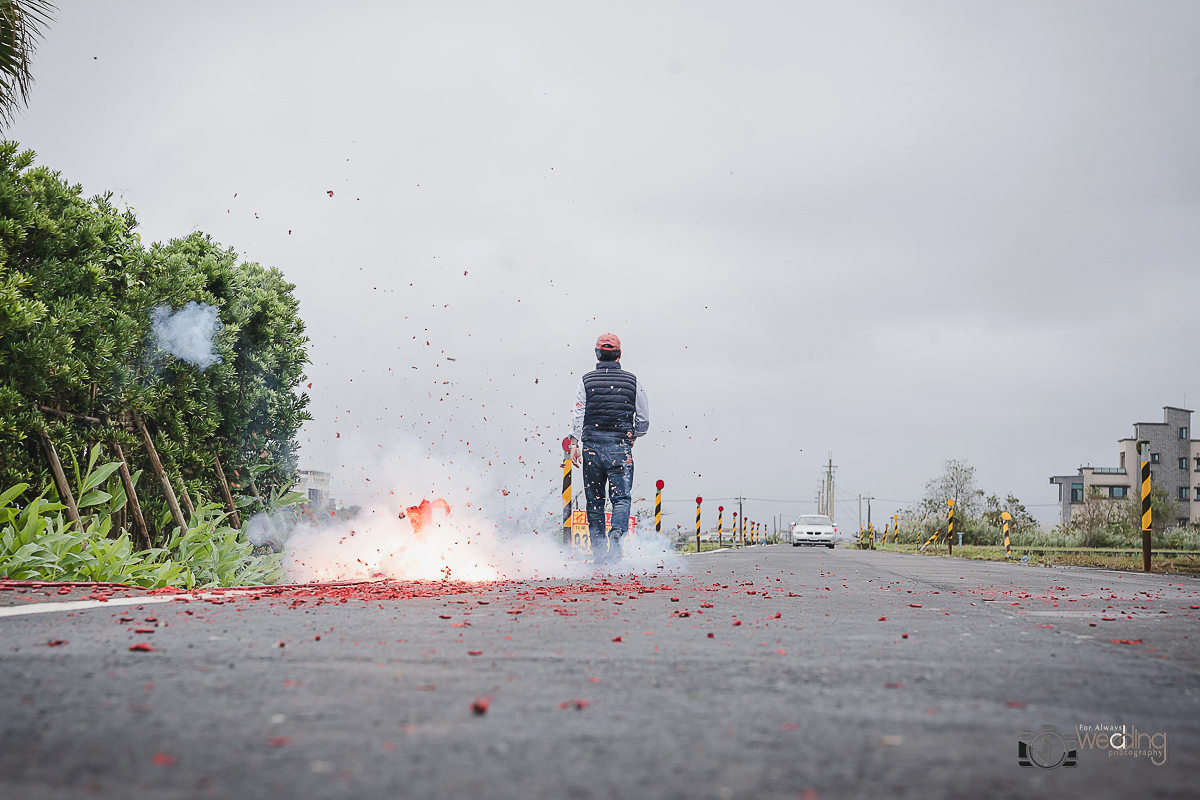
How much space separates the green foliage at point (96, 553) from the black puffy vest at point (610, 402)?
3.76 m

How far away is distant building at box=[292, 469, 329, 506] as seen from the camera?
34.7ft

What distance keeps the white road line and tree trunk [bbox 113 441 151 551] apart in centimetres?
310

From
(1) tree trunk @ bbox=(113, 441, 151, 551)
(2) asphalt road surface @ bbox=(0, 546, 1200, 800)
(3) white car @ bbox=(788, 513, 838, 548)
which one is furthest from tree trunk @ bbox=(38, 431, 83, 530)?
(3) white car @ bbox=(788, 513, 838, 548)

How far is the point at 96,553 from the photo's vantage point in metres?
6.26

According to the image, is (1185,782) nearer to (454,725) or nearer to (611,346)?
(454,725)

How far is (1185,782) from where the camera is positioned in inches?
68.5

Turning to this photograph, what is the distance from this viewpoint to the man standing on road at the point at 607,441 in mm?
9547

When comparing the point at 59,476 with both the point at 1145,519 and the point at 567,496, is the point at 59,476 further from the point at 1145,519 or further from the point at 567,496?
the point at 1145,519

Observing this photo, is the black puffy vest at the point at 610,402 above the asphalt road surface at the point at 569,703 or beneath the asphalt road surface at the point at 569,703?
above

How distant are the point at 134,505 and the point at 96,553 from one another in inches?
63.5

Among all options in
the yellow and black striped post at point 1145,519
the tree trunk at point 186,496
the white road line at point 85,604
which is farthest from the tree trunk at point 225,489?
the yellow and black striped post at point 1145,519

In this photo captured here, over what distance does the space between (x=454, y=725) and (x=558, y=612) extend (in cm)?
253

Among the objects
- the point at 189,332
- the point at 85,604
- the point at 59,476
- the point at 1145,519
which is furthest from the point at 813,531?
the point at 85,604

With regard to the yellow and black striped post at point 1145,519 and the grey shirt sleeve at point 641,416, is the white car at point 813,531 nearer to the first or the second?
the yellow and black striped post at point 1145,519
